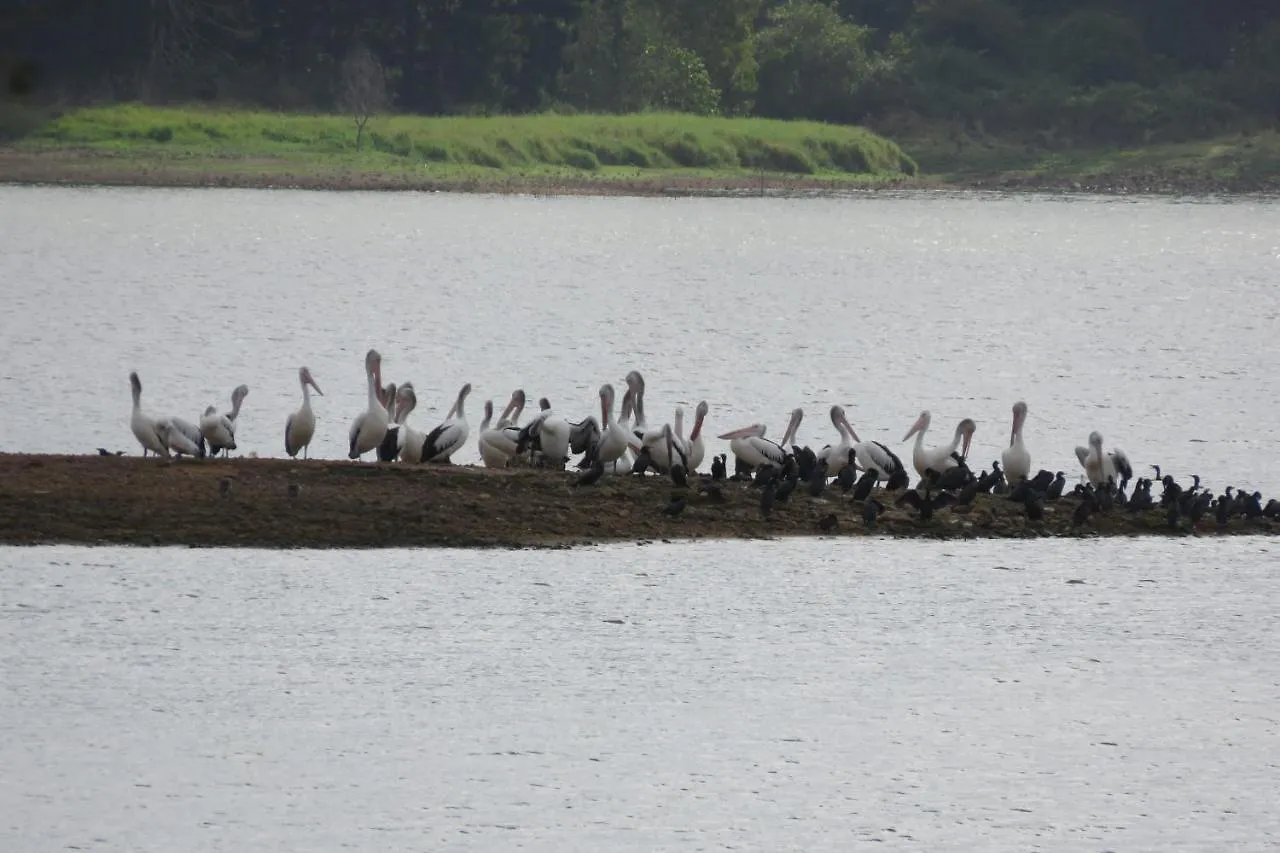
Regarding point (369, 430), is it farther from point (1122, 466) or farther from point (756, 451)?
point (1122, 466)

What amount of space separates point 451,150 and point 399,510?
232 ft

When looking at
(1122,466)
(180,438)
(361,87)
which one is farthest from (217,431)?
(361,87)

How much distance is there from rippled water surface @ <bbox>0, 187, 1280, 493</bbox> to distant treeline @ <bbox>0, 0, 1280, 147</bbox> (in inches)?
230

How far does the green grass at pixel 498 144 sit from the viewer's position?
77688 mm

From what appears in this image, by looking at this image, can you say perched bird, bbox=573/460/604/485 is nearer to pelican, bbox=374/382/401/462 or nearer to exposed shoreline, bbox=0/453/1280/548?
exposed shoreline, bbox=0/453/1280/548

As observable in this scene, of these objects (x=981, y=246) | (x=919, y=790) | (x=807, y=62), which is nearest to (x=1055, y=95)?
(x=807, y=62)

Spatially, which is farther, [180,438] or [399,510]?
[180,438]

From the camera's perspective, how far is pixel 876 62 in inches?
4316

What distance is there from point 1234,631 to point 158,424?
8.03 m

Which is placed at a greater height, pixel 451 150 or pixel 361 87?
pixel 361 87

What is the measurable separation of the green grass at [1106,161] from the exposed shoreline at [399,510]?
91369 millimetres

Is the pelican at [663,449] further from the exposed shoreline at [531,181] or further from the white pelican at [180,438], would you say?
the exposed shoreline at [531,181]

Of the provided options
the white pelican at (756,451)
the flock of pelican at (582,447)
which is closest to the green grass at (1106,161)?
the flock of pelican at (582,447)

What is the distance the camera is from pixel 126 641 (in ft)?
48.7
